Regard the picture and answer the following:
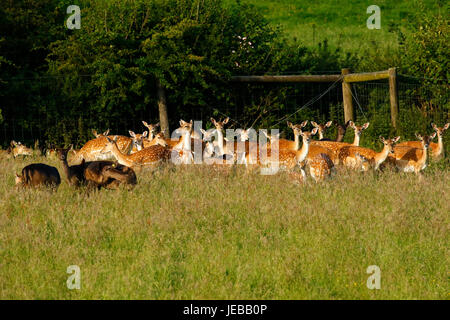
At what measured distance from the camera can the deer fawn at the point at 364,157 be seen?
1202cm

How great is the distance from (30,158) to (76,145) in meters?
2.06

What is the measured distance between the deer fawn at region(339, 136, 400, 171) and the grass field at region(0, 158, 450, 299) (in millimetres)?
1037

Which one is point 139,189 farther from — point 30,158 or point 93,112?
point 93,112

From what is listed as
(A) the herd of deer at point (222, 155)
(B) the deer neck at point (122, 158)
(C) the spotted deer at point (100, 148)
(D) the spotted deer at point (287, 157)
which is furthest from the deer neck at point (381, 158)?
(C) the spotted deer at point (100, 148)

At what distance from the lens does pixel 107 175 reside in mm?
10250

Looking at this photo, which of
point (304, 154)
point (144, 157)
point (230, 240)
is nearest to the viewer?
point (230, 240)

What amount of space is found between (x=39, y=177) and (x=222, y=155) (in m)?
4.66

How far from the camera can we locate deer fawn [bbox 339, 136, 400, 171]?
1202 cm

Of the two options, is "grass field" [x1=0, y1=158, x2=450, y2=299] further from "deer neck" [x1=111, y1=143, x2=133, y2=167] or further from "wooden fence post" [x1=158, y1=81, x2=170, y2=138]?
"wooden fence post" [x1=158, y1=81, x2=170, y2=138]

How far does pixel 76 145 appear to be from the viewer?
16031 mm

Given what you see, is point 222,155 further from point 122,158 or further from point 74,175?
point 74,175

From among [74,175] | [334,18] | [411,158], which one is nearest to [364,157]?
[411,158]

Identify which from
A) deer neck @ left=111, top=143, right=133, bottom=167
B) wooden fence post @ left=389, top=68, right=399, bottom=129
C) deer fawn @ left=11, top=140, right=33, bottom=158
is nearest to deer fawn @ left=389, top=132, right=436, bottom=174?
wooden fence post @ left=389, top=68, right=399, bottom=129

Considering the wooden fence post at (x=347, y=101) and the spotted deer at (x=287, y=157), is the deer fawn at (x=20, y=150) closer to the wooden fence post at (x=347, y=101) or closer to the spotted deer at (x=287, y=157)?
the spotted deer at (x=287, y=157)
